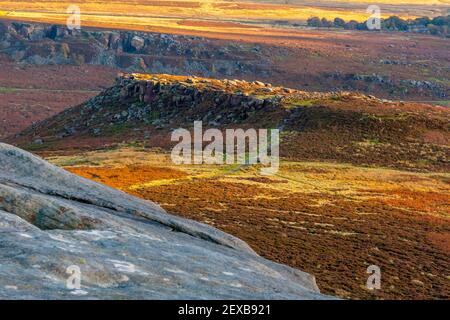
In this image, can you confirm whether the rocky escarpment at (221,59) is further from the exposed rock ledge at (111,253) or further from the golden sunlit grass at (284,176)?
the exposed rock ledge at (111,253)

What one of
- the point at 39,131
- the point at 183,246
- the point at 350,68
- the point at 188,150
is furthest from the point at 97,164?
the point at 350,68

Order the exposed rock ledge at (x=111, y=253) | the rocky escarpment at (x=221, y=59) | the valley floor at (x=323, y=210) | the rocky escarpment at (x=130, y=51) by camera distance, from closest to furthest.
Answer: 1. the exposed rock ledge at (x=111, y=253)
2. the valley floor at (x=323, y=210)
3. the rocky escarpment at (x=221, y=59)
4. the rocky escarpment at (x=130, y=51)

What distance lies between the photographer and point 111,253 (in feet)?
70.3

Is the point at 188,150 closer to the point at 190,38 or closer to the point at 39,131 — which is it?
the point at 39,131

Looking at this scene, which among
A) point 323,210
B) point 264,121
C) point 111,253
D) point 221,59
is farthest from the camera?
point 221,59

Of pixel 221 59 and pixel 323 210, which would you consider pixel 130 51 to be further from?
pixel 323 210

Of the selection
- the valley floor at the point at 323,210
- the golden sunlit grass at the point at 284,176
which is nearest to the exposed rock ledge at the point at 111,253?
the valley floor at the point at 323,210

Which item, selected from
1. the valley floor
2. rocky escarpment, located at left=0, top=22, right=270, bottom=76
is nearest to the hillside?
the valley floor

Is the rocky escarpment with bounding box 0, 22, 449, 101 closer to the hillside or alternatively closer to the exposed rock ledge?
the hillside

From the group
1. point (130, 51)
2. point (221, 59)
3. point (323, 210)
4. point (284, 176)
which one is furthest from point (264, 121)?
point (130, 51)

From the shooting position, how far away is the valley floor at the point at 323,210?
37.5 m

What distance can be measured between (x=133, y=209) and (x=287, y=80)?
134 metres

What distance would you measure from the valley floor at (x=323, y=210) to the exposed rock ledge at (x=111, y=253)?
924 cm

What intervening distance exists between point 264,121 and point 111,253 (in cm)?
6701
